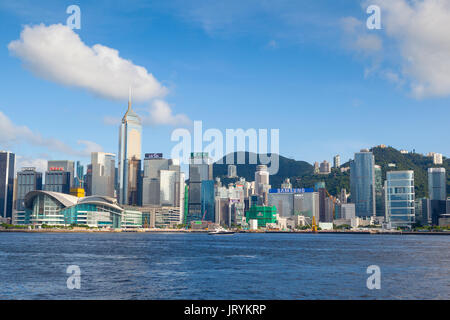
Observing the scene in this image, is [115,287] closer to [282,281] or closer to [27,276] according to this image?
[27,276]

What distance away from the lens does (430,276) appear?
59969 mm
